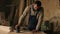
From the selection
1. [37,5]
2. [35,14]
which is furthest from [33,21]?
[37,5]

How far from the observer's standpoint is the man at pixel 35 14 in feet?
10.6

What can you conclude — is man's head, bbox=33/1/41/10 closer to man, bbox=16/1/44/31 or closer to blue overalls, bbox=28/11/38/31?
man, bbox=16/1/44/31

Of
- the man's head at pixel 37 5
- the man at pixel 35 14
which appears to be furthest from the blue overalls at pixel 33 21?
the man's head at pixel 37 5

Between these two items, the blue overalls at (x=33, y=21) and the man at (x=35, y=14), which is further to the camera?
the blue overalls at (x=33, y=21)

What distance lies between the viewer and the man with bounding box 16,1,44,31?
3.24 meters

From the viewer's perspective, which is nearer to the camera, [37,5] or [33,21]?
[37,5]

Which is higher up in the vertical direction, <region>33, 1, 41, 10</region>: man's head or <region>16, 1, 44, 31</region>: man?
<region>33, 1, 41, 10</region>: man's head

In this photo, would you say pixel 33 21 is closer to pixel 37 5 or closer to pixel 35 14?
pixel 35 14

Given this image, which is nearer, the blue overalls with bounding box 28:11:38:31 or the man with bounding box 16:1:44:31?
the man with bounding box 16:1:44:31

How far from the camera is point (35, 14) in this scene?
343 cm

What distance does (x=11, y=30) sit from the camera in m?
3.20

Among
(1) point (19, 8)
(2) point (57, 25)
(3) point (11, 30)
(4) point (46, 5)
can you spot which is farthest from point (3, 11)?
(3) point (11, 30)

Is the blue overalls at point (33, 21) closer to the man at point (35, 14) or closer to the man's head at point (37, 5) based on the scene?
the man at point (35, 14)

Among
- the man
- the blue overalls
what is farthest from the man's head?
A: the blue overalls
